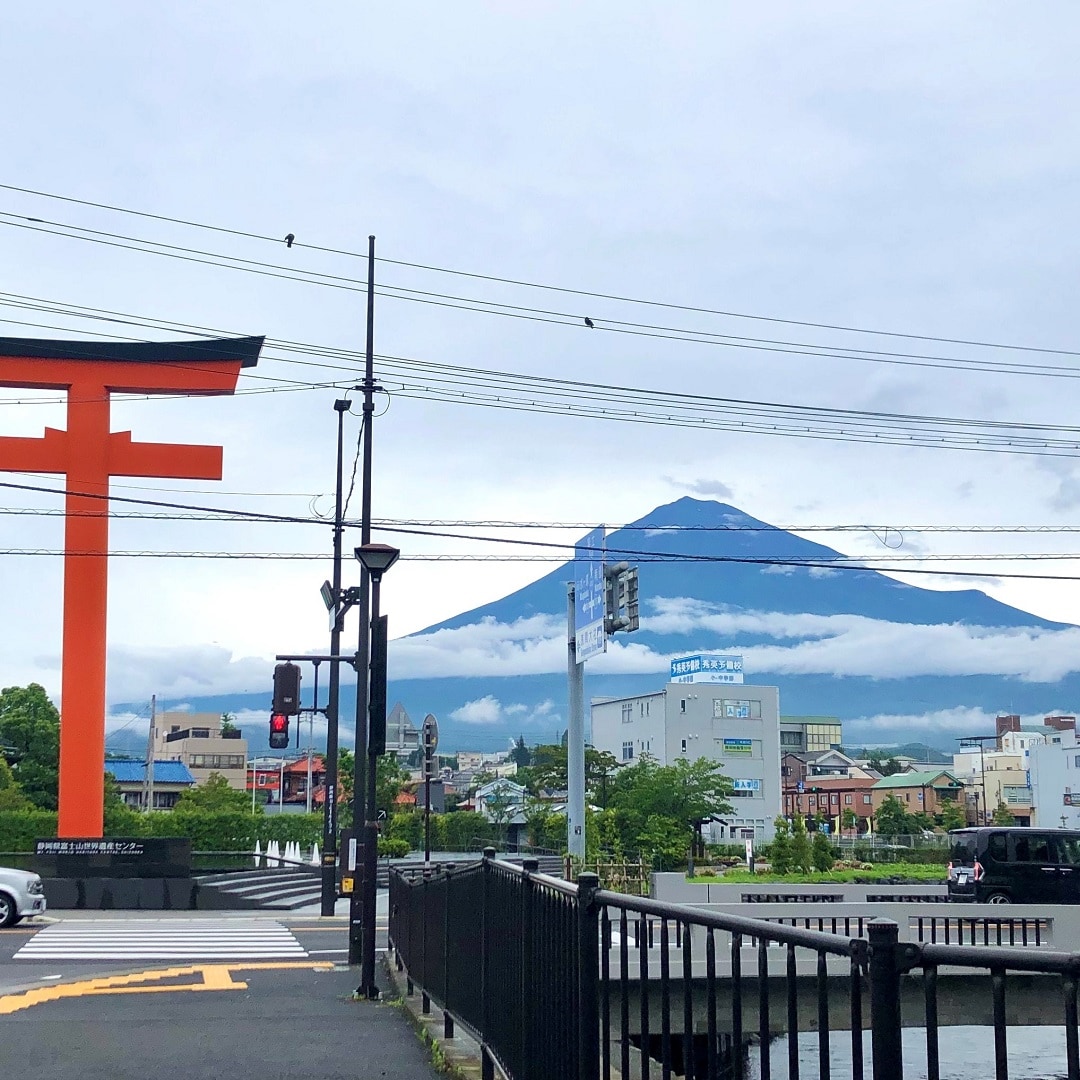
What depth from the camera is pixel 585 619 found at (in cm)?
3534

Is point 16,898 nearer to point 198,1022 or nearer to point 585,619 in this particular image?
point 198,1022

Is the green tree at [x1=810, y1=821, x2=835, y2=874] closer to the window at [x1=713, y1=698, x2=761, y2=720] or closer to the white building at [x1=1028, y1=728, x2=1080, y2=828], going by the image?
the window at [x1=713, y1=698, x2=761, y2=720]

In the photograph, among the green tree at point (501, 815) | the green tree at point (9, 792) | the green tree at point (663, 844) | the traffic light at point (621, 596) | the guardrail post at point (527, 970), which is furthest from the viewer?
the green tree at point (501, 815)

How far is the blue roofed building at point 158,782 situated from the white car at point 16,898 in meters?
75.6

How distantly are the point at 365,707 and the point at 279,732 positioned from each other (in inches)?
316

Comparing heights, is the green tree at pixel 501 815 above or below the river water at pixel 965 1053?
below

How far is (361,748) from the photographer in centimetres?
1920

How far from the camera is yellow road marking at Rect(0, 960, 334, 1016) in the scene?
1361 centimetres

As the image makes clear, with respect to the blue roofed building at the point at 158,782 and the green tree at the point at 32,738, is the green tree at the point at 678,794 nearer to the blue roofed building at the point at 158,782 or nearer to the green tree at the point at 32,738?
the green tree at the point at 32,738

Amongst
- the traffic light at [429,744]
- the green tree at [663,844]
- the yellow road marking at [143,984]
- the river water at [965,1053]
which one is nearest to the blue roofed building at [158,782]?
the green tree at [663,844]

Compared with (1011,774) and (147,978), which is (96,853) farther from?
(1011,774)

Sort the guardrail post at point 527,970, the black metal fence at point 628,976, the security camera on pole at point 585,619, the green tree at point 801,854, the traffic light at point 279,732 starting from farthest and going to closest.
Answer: the green tree at point 801,854, the security camera on pole at point 585,619, the traffic light at point 279,732, the guardrail post at point 527,970, the black metal fence at point 628,976

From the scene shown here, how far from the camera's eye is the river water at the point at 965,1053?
16.1 meters

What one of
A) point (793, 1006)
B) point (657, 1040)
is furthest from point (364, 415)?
point (793, 1006)
